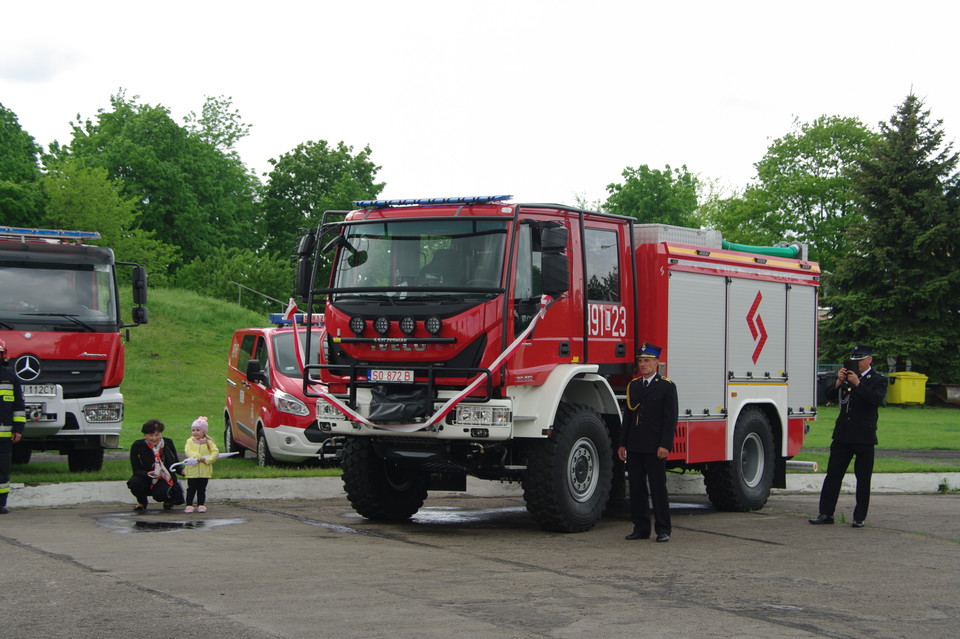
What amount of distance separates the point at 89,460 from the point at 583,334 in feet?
24.6

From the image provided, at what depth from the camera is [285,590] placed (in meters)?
7.69

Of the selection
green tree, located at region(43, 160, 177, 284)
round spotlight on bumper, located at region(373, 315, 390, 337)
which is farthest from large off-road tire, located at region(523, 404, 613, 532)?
green tree, located at region(43, 160, 177, 284)

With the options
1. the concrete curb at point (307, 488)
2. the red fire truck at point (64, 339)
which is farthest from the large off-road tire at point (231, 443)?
the concrete curb at point (307, 488)

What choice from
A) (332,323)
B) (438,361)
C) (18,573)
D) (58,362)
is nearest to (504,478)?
(438,361)

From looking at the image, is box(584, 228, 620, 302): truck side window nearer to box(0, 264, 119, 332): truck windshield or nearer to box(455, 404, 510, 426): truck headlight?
box(455, 404, 510, 426): truck headlight

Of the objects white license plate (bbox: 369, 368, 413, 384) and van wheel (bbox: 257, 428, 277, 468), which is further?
van wheel (bbox: 257, 428, 277, 468)

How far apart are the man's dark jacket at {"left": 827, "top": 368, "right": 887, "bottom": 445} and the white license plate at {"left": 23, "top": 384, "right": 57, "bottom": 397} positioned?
9.19 metres

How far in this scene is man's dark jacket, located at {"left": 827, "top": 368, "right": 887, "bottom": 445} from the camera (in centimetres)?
1216

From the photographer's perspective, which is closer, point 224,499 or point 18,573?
point 18,573

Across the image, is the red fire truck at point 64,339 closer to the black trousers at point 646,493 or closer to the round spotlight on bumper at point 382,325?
the round spotlight on bumper at point 382,325

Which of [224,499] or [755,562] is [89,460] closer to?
[224,499]

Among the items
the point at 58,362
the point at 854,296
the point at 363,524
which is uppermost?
the point at 854,296

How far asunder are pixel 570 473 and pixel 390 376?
1.96 m

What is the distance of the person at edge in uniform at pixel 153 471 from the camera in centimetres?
1245
